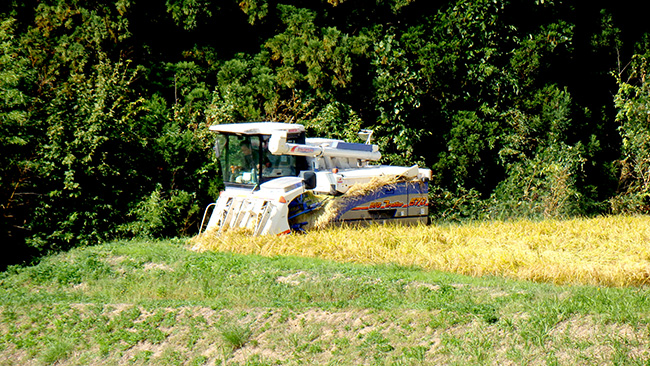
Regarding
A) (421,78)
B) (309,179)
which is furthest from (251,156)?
(421,78)

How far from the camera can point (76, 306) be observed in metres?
10.1

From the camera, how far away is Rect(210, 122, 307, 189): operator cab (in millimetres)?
15016

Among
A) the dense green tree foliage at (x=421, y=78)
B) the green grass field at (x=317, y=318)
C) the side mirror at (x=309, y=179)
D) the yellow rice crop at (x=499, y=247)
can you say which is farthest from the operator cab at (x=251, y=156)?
the green grass field at (x=317, y=318)

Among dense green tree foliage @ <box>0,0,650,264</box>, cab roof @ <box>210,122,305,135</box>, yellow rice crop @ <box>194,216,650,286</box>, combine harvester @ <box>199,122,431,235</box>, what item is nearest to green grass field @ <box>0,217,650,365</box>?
yellow rice crop @ <box>194,216,650,286</box>

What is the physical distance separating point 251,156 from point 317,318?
22.9ft

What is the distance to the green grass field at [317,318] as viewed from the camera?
25.1 feet

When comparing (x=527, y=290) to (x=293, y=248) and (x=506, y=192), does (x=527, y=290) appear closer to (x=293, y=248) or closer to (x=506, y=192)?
(x=293, y=248)

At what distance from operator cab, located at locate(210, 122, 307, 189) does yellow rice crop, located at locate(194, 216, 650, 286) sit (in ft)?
5.96

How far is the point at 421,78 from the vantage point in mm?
20359

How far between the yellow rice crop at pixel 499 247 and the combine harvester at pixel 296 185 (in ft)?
1.52

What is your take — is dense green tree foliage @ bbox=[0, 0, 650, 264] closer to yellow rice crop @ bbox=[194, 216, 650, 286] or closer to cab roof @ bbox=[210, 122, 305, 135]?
cab roof @ bbox=[210, 122, 305, 135]

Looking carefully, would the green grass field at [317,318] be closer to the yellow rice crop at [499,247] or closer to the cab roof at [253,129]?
the yellow rice crop at [499,247]

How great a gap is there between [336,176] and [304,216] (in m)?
1.16

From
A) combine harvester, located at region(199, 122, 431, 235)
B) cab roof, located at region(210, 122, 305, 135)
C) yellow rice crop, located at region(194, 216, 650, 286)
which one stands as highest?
cab roof, located at region(210, 122, 305, 135)
